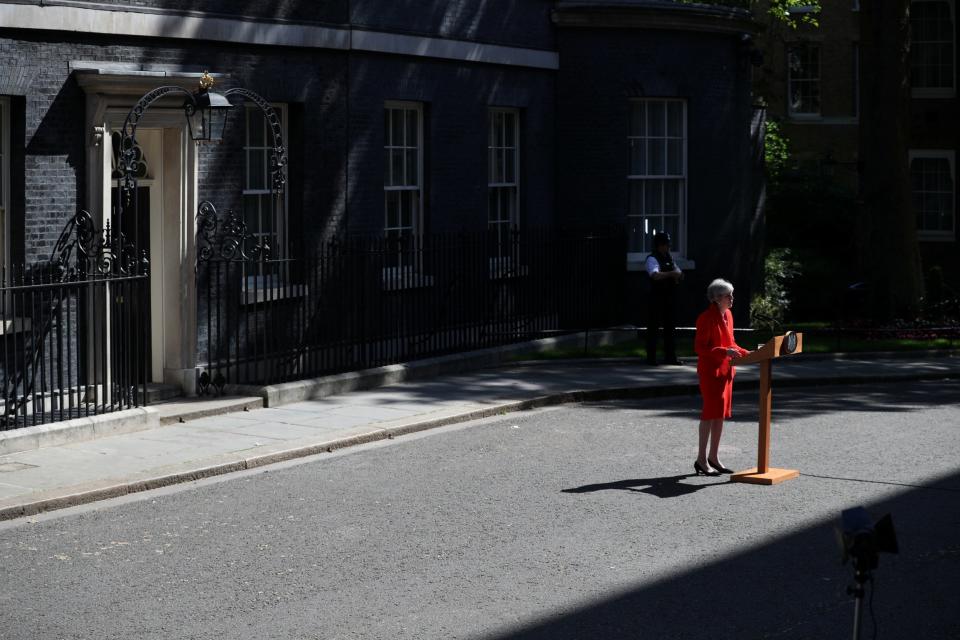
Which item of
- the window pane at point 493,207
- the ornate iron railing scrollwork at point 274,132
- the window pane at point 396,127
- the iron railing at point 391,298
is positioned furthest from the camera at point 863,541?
the window pane at point 493,207

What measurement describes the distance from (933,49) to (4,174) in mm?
29788

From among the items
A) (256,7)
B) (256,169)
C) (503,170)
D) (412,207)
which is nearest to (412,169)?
(412,207)

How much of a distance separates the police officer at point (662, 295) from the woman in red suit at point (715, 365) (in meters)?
7.31

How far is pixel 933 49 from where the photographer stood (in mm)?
38281

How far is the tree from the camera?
84.9 ft

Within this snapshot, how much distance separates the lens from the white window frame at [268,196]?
16812 millimetres

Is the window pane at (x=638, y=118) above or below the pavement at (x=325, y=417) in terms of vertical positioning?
above

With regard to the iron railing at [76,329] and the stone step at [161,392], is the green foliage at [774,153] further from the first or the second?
the iron railing at [76,329]

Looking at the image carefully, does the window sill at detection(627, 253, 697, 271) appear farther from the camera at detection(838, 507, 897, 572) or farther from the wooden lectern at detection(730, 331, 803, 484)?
the camera at detection(838, 507, 897, 572)

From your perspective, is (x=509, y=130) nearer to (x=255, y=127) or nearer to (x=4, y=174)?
(x=255, y=127)

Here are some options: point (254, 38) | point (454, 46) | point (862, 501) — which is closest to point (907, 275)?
point (454, 46)

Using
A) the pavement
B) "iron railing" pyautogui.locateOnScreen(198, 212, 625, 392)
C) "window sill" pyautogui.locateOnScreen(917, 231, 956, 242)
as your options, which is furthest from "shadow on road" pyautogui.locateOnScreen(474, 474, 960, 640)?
"window sill" pyautogui.locateOnScreen(917, 231, 956, 242)

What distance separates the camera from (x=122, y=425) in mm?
13609

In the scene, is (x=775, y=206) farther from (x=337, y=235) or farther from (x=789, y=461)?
(x=789, y=461)
